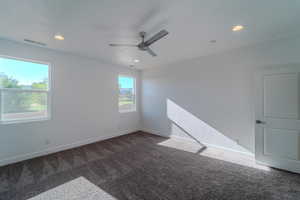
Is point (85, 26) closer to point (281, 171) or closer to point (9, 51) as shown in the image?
point (9, 51)

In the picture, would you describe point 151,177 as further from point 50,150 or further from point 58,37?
point 58,37

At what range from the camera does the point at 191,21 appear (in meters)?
2.21

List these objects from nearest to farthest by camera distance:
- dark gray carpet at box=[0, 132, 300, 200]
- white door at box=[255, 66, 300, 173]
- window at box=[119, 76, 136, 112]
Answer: dark gray carpet at box=[0, 132, 300, 200] < white door at box=[255, 66, 300, 173] < window at box=[119, 76, 136, 112]

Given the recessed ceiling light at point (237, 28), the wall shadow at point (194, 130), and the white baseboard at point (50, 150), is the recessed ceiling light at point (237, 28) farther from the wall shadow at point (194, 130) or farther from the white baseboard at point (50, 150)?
the white baseboard at point (50, 150)

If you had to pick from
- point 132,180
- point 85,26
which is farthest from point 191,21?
point 132,180

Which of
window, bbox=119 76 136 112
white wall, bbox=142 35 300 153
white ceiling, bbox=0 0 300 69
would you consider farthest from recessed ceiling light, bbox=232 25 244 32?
window, bbox=119 76 136 112

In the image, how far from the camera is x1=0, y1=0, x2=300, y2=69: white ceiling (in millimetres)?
1820

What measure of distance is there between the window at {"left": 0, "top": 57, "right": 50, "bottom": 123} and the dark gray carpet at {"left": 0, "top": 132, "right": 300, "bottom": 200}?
43.9 inches

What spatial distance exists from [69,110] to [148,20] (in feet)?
10.8

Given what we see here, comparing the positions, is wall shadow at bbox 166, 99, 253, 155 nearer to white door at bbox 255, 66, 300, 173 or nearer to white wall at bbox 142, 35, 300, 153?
white wall at bbox 142, 35, 300, 153

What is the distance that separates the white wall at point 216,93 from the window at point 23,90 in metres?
3.62

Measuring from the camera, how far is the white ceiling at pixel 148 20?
1.82m

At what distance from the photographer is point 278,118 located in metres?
2.82

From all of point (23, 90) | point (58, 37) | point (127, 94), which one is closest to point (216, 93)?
point (127, 94)
